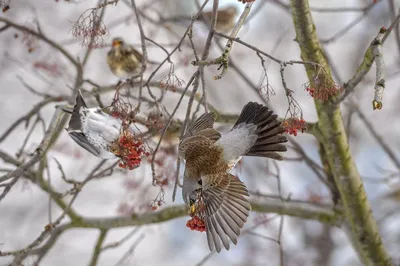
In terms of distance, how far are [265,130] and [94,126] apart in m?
0.73

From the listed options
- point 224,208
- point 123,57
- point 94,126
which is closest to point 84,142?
point 94,126

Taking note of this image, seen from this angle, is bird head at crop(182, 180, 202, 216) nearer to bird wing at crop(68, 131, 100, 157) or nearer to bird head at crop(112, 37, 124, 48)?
bird wing at crop(68, 131, 100, 157)

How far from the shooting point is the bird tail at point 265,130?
6.58ft

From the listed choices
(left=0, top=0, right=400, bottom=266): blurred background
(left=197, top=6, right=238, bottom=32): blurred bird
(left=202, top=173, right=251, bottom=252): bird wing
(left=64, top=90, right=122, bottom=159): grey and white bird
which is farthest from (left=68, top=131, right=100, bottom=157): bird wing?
(left=0, top=0, right=400, bottom=266): blurred background

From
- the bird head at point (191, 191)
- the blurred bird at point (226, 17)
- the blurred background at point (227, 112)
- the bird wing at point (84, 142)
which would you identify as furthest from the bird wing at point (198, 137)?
the blurred background at point (227, 112)

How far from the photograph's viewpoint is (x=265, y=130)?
80.3 inches

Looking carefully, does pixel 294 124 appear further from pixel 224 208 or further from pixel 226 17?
pixel 226 17

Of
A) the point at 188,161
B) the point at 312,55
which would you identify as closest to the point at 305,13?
the point at 312,55

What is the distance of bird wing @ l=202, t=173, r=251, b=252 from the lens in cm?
177

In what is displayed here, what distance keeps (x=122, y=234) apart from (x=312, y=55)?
4537mm

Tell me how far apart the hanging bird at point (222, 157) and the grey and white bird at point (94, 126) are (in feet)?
1.13

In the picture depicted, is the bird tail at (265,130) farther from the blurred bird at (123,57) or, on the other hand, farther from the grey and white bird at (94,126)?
the blurred bird at (123,57)

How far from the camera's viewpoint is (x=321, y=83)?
5.63 feet

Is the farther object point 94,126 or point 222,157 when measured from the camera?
point 94,126
